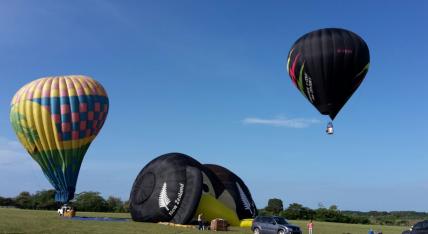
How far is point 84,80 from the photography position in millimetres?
45625

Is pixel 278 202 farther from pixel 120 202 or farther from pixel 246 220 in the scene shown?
pixel 246 220

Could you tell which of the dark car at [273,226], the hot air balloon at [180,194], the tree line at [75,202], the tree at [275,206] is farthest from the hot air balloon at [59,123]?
the tree at [275,206]

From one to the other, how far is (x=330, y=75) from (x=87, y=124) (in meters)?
23.0

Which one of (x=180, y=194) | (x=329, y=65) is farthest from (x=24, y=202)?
(x=329, y=65)

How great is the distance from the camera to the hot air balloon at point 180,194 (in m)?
34.2

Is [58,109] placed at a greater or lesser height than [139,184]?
greater

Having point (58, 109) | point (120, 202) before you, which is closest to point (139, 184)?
point (58, 109)

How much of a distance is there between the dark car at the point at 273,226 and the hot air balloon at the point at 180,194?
4.89m

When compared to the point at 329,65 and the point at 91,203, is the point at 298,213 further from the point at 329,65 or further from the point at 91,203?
the point at 329,65

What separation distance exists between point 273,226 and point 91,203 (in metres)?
61.8

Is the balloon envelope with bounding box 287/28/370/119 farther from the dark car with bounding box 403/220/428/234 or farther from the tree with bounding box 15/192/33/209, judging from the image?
the tree with bounding box 15/192/33/209

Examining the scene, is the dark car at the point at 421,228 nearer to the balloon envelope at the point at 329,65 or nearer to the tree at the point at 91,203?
the balloon envelope at the point at 329,65

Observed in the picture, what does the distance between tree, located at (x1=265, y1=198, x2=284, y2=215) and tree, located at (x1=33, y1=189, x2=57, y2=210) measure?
38.4 m

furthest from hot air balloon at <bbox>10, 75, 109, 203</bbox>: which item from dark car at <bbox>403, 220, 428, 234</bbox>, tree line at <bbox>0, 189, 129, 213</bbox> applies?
tree line at <bbox>0, 189, 129, 213</bbox>
